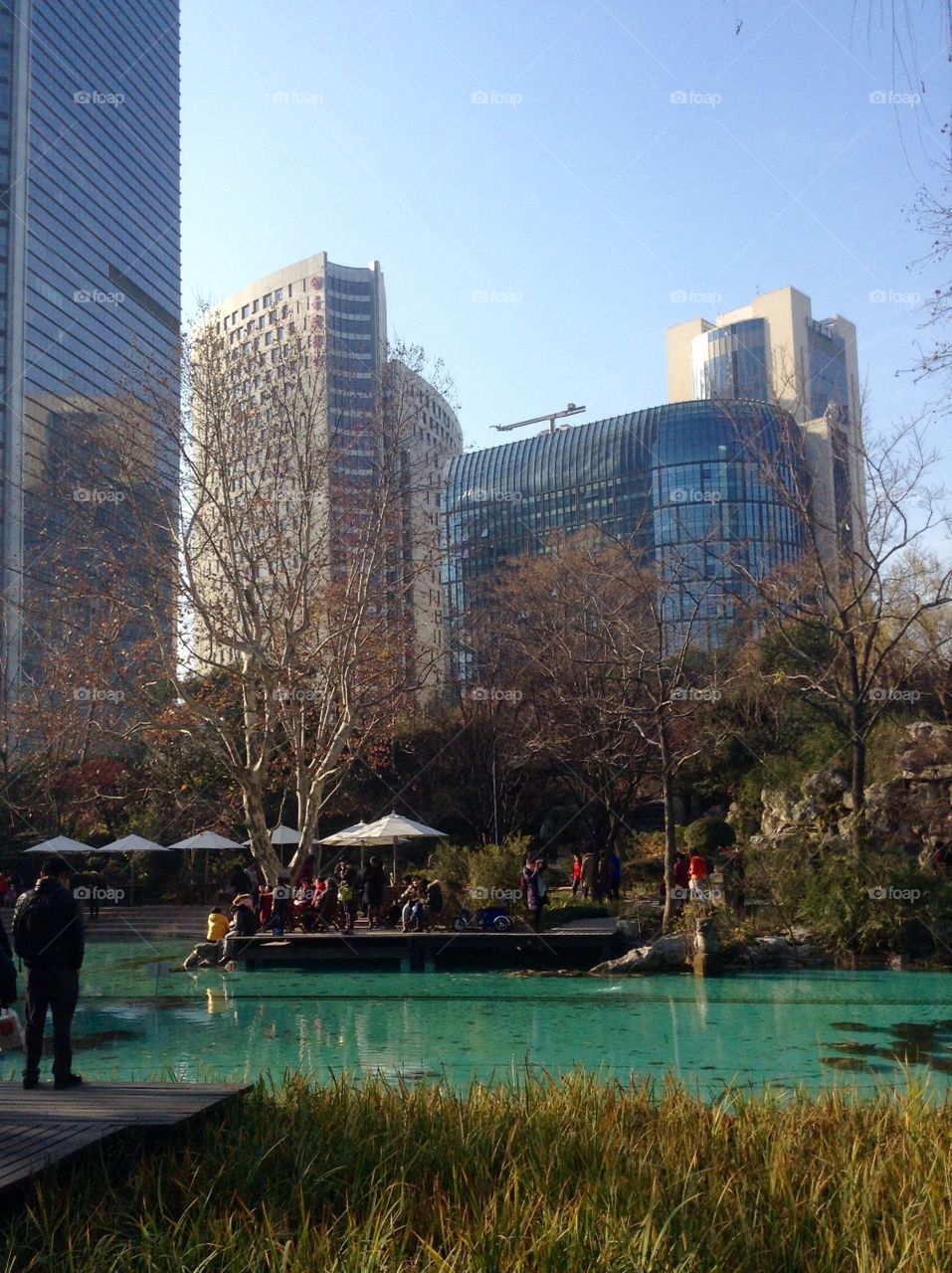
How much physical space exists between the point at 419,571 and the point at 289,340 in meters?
5.32

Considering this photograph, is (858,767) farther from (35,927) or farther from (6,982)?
(6,982)

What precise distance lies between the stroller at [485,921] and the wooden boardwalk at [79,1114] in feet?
46.7

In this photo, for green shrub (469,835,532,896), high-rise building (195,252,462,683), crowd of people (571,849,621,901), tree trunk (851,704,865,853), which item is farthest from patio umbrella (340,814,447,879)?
tree trunk (851,704,865,853)

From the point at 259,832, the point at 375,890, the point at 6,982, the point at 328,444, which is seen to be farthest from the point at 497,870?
the point at 6,982

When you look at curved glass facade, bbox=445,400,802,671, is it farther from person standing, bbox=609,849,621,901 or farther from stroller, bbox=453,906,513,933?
stroller, bbox=453,906,513,933

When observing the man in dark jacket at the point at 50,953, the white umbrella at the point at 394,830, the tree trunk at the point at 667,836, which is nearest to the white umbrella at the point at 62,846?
the white umbrella at the point at 394,830

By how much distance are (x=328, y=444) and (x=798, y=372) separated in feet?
32.5

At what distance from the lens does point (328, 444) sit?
24.4 m

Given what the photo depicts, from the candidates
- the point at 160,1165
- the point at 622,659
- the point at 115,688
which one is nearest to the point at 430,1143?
the point at 160,1165

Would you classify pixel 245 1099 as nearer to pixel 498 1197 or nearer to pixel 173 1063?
pixel 498 1197

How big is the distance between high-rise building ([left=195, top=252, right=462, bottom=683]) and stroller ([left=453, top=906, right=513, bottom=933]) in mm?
5308

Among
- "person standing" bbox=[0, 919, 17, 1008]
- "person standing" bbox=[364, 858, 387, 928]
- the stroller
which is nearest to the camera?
"person standing" bbox=[0, 919, 17, 1008]

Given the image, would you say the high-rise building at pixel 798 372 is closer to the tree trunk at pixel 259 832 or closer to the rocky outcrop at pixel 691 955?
the rocky outcrop at pixel 691 955

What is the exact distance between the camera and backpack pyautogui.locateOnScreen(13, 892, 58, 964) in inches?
327
